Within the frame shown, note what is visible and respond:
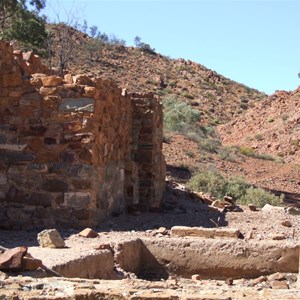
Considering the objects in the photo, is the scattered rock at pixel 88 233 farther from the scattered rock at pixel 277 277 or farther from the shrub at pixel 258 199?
the shrub at pixel 258 199

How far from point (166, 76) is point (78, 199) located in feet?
133

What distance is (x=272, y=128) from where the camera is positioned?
133 feet

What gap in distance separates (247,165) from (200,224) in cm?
1840

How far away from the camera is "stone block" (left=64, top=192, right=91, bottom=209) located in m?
9.09

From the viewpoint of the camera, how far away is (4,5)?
2645 centimetres

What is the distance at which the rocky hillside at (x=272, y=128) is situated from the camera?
3678cm

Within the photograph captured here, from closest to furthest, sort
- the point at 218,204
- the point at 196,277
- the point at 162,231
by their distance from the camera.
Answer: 1. the point at 196,277
2. the point at 162,231
3. the point at 218,204

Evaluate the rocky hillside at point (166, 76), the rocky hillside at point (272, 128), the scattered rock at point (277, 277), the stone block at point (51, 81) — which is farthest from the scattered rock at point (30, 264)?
the rocky hillside at point (166, 76)

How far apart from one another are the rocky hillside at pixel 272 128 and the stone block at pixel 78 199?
26.2 m

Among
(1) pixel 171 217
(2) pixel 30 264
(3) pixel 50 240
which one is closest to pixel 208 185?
(1) pixel 171 217

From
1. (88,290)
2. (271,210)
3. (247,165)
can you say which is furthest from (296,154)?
(88,290)

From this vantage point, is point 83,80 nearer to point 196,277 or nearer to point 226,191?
point 196,277

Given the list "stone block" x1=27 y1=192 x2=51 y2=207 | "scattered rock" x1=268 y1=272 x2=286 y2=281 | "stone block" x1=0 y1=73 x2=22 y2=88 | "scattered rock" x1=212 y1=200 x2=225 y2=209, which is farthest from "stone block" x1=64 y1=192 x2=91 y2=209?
"scattered rock" x1=212 y1=200 x2=225 y2=209

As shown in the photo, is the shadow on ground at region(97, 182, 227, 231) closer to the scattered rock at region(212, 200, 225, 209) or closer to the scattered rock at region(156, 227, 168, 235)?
the scattered rock at region(212, 200, 225, 209)
